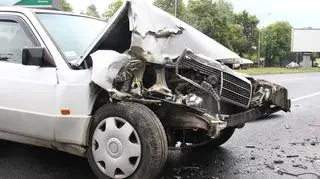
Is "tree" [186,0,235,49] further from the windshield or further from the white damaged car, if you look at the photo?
the white damaged car

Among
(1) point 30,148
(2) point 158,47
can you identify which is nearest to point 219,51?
(2) point 158,47

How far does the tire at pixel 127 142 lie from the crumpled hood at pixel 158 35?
1.87 ft

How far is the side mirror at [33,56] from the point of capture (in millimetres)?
4949

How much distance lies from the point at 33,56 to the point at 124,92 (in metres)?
0.98

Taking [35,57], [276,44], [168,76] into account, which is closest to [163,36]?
[168,76]

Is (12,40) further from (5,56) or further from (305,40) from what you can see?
(305,40)

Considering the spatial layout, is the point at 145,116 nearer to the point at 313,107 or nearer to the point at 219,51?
the point at 219,51

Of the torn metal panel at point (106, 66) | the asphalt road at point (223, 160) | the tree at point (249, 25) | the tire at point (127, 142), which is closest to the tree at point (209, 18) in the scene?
the tree at point (249, 25)

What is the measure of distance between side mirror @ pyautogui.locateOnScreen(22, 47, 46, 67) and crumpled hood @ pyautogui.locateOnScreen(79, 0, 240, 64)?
46cm

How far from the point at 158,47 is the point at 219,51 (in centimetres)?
86

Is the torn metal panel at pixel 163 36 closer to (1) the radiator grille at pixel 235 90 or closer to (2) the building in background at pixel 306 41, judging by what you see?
(1) the radiator grille at pixel 235 90

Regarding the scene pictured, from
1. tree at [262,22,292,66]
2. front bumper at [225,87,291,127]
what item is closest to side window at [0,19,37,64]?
front bumper at [225,87,291,127]

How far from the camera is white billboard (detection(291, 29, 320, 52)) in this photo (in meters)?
87.2

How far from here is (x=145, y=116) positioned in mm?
4508
